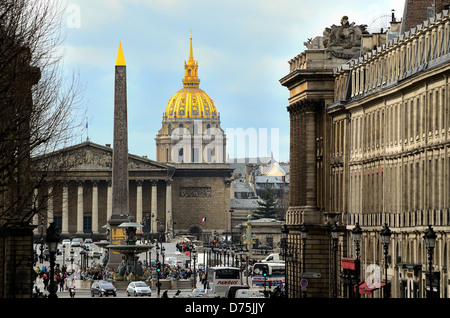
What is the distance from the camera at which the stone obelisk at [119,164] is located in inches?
4326

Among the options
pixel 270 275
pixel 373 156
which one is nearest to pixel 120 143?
pixel 270 275

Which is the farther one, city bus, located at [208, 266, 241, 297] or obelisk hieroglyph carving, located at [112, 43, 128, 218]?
obelisk hieroglyph carving, located at [112, 43, 128, 218]

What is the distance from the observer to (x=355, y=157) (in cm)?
6794

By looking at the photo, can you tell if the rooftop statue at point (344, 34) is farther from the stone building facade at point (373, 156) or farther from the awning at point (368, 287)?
the awning at point (368, 287)

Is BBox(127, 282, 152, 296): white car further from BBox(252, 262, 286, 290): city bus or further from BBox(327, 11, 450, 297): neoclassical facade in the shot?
BBox(327, 11, 450, 297): neoclassical facade

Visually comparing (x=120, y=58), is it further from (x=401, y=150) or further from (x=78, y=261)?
(x=401, y=150)

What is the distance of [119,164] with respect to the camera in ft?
367

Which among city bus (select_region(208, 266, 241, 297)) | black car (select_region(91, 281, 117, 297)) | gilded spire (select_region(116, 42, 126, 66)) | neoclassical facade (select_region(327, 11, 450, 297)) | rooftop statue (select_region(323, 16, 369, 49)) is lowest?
black car (select_region(91, 281, 117, 297))

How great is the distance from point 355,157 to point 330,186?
5653 mm

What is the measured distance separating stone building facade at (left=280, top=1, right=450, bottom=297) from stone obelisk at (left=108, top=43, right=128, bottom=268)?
3036 centimetres

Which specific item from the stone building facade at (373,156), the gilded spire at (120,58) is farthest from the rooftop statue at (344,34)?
the gilded spire at (120,58)

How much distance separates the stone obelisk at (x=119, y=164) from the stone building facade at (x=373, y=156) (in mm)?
30360

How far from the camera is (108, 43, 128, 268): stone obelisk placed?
110 metres

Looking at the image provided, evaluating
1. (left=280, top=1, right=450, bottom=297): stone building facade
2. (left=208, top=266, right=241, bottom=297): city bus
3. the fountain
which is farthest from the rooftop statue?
the fountain
